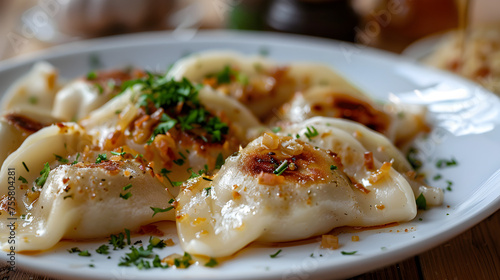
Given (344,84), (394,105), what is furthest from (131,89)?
(394,105)

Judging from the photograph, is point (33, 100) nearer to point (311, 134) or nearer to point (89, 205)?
point (89, 205)

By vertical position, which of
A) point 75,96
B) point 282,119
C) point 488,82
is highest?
point 75,96

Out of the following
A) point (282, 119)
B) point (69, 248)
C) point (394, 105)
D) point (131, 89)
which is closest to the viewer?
point (69, 248)

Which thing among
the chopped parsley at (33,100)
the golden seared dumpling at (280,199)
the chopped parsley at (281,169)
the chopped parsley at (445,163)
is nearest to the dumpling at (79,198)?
the golden seared dumpling at (280,199)

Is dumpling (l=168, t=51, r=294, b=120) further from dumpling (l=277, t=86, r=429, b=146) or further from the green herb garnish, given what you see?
the green herb garnish

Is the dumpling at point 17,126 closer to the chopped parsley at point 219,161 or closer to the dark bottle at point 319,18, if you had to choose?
the chopped parsley at point 219,161

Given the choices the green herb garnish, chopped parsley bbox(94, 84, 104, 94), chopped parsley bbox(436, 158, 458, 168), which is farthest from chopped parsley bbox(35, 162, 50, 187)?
chopped parsley bbox(436, 158, 458, 168)

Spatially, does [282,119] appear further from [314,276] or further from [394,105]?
[314,276]
